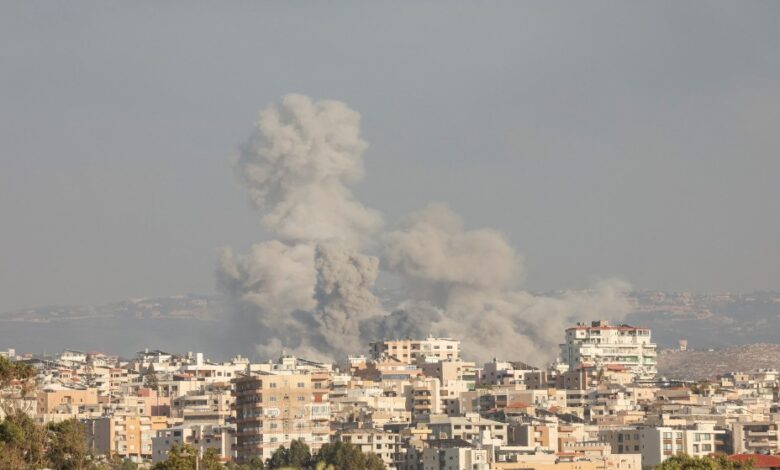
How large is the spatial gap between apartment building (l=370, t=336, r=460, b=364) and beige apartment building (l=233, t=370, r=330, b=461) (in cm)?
6107

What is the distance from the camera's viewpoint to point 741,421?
117438 mm

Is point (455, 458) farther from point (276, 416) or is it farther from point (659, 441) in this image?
point (659, 441)

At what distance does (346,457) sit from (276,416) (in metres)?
8.43

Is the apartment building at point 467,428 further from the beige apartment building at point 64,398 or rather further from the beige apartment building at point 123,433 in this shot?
the beige apartment building at point 64,398

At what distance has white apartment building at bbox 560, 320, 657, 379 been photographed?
176 metres

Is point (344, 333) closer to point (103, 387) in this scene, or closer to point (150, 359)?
point (150, 359)

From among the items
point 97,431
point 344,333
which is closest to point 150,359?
point 344,333

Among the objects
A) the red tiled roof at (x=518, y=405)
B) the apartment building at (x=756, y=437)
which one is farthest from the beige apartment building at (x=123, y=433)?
the apartment building at (x=756, y=437)

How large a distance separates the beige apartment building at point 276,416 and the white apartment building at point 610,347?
234 ft

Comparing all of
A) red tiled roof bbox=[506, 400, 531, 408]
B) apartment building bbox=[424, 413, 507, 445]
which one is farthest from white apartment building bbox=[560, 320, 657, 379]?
apartment building bbox=[424, 413, 507, 445]

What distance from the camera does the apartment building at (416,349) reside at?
552 ft

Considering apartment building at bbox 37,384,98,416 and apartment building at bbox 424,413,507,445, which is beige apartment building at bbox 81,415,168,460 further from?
apartment building at bbox 424,413,507,445

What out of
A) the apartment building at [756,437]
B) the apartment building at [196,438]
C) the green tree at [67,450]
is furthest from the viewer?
the apartment building at [756,437]

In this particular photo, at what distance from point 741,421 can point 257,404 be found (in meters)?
29.4
